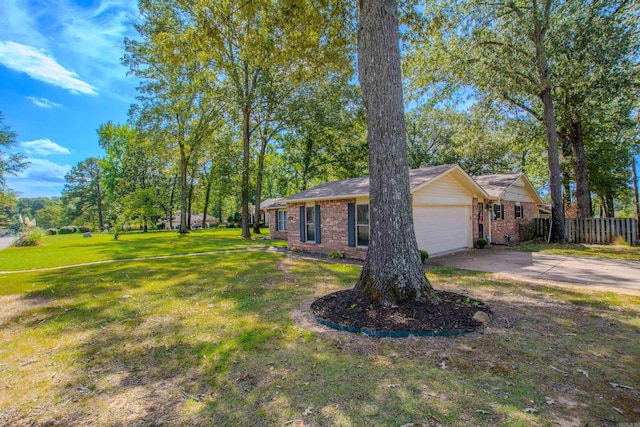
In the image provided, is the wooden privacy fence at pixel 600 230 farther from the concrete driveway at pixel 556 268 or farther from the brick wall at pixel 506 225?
the concrete driveway at pixel 556 268

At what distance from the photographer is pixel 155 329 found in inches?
172

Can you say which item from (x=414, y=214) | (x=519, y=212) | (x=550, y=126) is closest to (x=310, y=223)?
(x=414, y=214)

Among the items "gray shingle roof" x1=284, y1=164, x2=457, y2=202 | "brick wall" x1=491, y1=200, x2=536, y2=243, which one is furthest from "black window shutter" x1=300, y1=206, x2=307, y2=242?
"brick wall" x1=491, y1=200, x2=536, y2=243

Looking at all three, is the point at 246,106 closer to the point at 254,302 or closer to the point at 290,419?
the point at 254,302

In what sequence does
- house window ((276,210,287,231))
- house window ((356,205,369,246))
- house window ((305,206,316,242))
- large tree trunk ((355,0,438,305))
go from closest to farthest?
large tree trunk ((355,0,438,305)) → house window ((356,205,369,246)) → house window ((305,206,316,242)) → house window ((276,210,287,231))

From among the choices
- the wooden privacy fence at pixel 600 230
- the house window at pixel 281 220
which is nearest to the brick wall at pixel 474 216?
the wooden privacy fence at pixel 600 230

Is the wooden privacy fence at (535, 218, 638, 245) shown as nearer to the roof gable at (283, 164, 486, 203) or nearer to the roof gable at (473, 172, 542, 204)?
the roof gable at (473, 172, 542, 204)

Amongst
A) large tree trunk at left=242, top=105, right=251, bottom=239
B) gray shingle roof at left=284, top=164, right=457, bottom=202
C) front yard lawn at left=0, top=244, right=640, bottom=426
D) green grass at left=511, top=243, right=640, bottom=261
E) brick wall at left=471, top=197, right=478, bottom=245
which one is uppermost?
large tree trunk at left=242, top=105, right=251, bottom=239

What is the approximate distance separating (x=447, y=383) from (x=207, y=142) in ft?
89.4

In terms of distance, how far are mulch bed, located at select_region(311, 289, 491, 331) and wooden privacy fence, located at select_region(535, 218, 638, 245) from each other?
1355 cm

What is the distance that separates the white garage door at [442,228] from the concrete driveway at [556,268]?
636 mm

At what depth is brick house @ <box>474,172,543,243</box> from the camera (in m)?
14.2

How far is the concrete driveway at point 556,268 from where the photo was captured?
6647mm

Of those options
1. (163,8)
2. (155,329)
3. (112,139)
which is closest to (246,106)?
(163,8)
